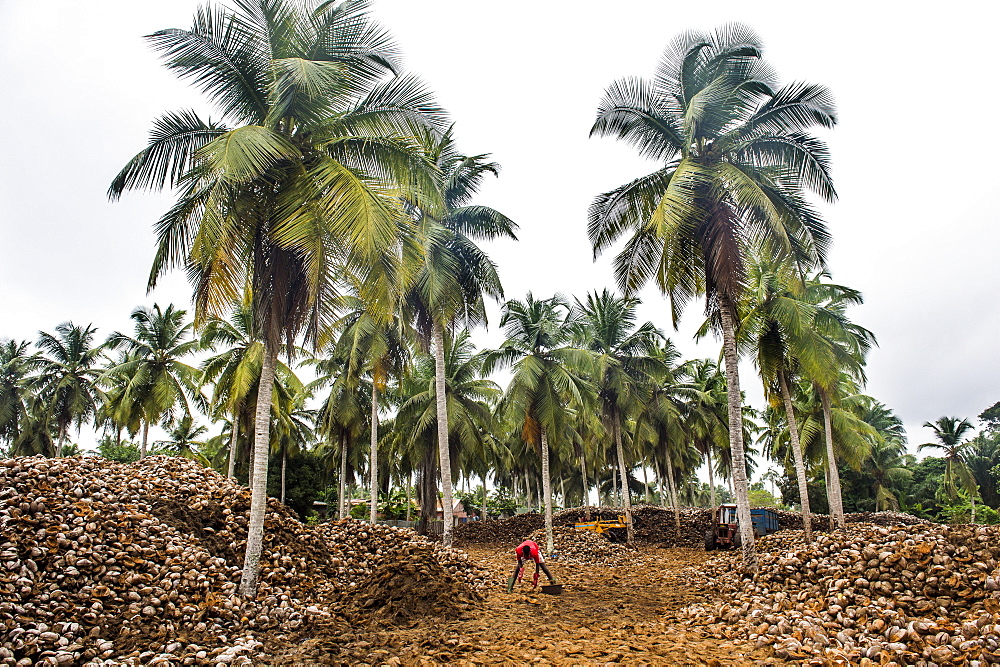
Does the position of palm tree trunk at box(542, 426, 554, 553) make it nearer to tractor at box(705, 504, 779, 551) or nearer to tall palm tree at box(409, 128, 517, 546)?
tall palm tree at box(409, 128, 517, 546)

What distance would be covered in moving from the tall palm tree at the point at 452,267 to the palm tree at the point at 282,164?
631 centimetres

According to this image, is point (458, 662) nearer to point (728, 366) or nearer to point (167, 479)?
point (167, 479)

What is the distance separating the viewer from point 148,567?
29.0 feet

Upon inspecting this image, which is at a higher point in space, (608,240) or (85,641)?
(608,240)

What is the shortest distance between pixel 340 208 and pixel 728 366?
393 inches

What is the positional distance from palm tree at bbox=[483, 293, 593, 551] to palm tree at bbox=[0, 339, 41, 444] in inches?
998

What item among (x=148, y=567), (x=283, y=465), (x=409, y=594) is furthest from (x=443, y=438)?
(x=283, y=465)

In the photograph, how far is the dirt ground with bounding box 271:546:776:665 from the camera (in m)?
7.57

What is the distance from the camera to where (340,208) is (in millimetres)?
8805

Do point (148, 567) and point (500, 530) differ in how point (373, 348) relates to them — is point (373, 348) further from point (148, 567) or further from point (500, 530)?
point (500, 530)

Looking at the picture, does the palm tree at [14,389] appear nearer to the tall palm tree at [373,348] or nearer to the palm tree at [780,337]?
the tall palm tree at [373,348]

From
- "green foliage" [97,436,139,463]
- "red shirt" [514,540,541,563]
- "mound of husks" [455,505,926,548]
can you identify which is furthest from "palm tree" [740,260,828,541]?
"green foliage" [97,436,139,463]

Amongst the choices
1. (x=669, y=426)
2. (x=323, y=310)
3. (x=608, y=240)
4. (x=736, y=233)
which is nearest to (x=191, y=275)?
(x=323, y=310)

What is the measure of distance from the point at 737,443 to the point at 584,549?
9728 millimetres
